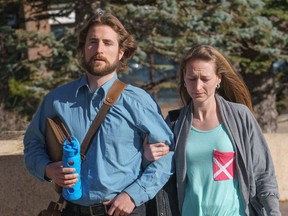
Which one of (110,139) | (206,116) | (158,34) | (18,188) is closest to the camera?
(110,139)

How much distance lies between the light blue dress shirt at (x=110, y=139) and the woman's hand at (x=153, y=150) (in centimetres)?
2

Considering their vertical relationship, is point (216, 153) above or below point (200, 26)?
above

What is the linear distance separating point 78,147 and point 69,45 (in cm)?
601

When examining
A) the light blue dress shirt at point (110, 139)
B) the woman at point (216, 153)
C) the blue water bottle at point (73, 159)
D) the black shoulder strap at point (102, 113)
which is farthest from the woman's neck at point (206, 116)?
the blue water bottle at point (73, 159)

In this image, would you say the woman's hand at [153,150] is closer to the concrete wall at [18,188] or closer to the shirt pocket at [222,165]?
the shirt pocket at [222,165]

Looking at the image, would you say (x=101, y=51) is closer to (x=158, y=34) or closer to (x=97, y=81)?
(x=97, y=81)

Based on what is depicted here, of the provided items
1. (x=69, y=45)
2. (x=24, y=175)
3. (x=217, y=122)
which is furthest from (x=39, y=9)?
(x=217, y=122)

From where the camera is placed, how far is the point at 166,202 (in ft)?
11.8

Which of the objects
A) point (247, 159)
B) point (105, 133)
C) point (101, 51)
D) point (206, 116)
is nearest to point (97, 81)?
point (101, 51)

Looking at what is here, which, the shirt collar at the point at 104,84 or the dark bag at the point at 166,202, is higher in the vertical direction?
the shirt collar at the point at 104,84

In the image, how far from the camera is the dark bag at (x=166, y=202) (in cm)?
355

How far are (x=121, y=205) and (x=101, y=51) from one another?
75 centimetres

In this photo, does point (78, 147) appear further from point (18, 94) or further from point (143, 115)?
point (18, 94)

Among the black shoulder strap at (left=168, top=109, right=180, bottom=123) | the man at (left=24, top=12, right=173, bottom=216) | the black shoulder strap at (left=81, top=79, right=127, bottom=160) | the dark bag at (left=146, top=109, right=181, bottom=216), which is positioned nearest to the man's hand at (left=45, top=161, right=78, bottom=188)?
the man at (left=24, top=12, right=173, bottom=216)
